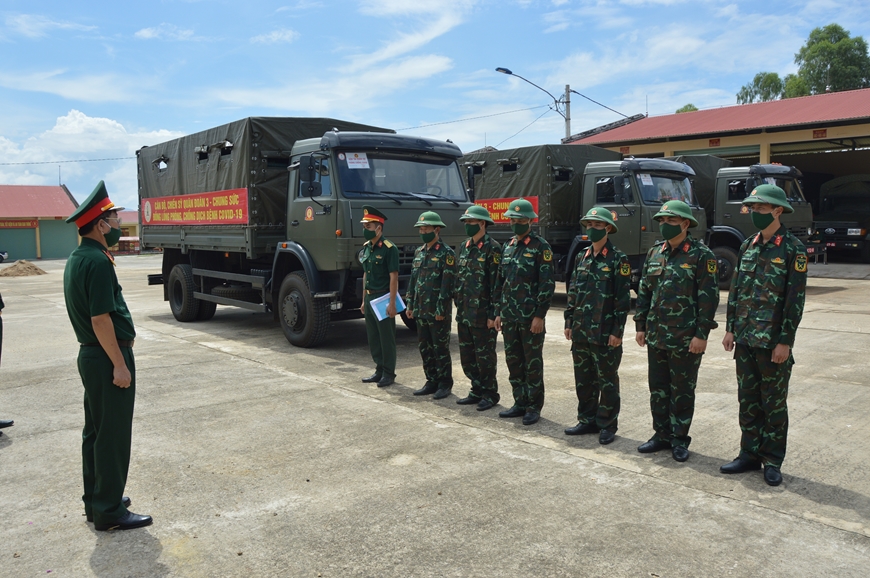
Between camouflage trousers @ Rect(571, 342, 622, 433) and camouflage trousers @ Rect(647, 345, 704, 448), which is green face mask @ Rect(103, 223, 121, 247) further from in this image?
camouflage trousers @ Rect(647, 345, 704, 448)

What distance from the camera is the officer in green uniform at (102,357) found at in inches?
139

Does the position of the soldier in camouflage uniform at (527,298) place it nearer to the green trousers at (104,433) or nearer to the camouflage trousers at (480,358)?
the camouflage trousers at (480,358)

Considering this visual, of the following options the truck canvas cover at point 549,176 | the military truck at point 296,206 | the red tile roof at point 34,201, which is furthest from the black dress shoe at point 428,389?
the red tile roof at point 34,201

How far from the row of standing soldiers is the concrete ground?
10.8 inches

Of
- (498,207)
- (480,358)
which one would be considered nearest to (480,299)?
(480,358)

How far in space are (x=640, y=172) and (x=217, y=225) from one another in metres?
7.25

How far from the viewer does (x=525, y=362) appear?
5750 millimetres

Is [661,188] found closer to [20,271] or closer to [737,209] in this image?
[737,209]

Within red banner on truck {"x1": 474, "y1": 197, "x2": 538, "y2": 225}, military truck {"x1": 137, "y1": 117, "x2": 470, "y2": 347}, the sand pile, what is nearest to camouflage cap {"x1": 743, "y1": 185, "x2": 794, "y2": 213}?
military truck {"x1": 137, "y1": 117, "x2": 470, "y2": 347}

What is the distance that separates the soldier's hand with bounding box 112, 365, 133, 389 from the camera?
3600mm

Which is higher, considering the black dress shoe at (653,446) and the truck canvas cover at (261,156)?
the truck canvas cover at (261,156)

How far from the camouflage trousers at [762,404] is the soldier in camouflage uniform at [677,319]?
310mm

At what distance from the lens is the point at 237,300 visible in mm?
10617

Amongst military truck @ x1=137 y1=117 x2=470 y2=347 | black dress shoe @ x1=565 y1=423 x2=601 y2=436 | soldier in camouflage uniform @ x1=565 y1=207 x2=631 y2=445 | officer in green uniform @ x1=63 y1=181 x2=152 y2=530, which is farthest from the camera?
military truck @ x1=137 y1=117 x2=470 y2=347
